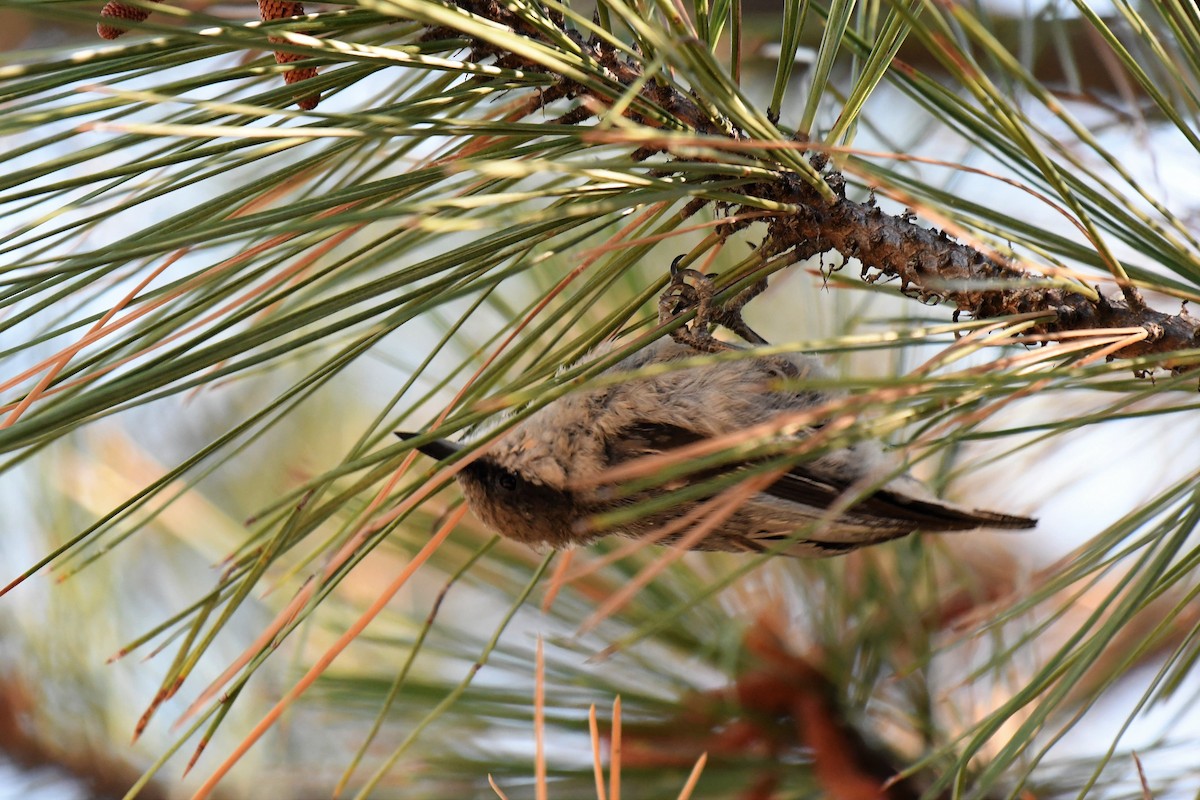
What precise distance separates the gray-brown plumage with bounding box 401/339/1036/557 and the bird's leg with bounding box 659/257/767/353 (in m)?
0.08

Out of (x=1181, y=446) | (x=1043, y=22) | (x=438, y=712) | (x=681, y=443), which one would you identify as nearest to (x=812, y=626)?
(x=681, y=443)

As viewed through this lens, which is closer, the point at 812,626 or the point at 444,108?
the point at 444,108

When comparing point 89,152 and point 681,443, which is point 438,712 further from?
point 681,443

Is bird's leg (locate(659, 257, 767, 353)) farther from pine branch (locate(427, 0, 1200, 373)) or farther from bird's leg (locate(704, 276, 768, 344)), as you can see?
pine branch (locate(427, 0, 1200, 373))

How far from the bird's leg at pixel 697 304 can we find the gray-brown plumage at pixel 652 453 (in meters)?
0.08

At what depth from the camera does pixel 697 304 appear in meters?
1.34

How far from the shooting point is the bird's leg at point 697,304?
148 cm

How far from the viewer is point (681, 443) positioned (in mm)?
1894

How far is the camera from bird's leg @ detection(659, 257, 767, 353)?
Result: 1481mm

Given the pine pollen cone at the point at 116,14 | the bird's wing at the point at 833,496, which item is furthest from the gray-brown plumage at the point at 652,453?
the pine pollen cone at the point at 116,14

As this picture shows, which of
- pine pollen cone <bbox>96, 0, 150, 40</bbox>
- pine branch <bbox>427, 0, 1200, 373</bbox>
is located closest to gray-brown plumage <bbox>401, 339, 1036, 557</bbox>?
pine branch <bbox>427, 0, 1200, 373</bbox>

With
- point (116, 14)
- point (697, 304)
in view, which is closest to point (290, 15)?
point (116, 14)

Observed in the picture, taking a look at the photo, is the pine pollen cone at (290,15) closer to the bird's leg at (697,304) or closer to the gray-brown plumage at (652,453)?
the bird's leg at (697,304)

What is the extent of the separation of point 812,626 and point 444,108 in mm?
1317
